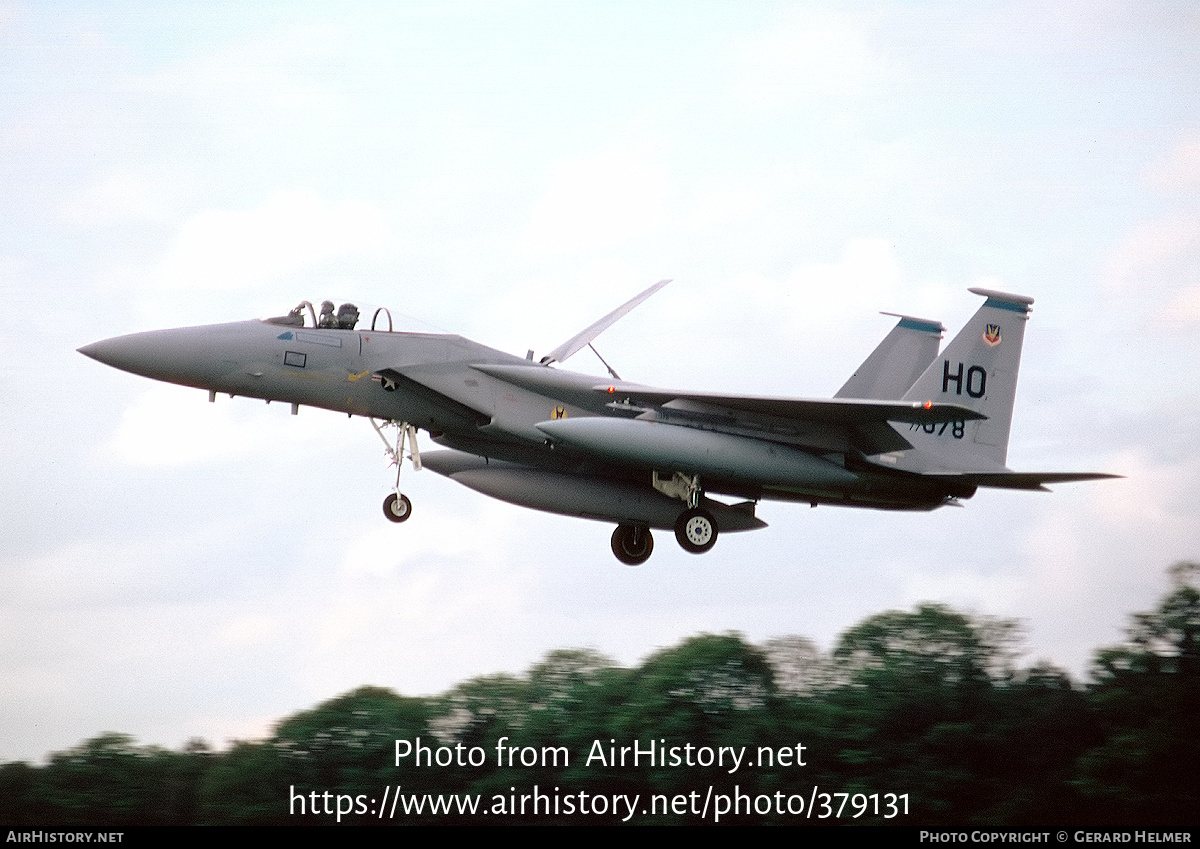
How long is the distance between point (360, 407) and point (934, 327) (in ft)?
25.8

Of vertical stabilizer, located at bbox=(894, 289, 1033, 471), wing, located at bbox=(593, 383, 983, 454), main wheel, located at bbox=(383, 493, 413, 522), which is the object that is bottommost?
main wheel, located at bbox=(383, 493, 413, 522)

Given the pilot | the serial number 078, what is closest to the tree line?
the serial number 078

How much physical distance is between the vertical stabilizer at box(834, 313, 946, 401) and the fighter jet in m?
0.02

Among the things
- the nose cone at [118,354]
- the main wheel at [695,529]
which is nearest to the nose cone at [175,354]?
the nose cone at [118,354]

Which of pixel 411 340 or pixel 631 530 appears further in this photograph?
pixel 631 530

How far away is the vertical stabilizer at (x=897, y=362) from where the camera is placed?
1980 centimetres

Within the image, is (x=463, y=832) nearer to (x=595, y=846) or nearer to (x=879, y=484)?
(x=595, y=846)

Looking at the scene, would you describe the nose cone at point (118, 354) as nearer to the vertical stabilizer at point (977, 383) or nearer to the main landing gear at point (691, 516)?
the main landing gear at point (691, 516)

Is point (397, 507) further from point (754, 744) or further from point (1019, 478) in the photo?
point (754, 744)

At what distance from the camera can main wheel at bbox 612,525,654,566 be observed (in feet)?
65.6

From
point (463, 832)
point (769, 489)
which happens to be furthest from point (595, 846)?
point (769, 489)

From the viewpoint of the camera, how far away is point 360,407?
17984mm

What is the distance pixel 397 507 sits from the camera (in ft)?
58.5

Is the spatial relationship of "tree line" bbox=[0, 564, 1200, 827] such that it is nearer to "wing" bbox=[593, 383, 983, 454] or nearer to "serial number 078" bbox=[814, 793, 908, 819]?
"serial number 078" bbox=[814, 793, 908, 819]
